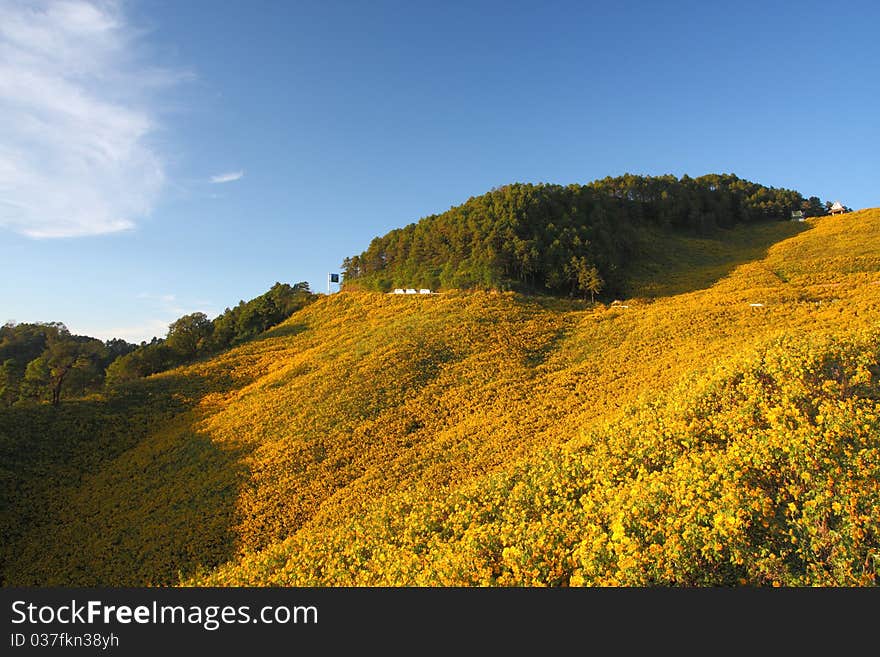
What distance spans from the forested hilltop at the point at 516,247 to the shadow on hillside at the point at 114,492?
2759cm

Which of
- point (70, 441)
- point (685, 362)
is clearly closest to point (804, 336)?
point (685, 362)

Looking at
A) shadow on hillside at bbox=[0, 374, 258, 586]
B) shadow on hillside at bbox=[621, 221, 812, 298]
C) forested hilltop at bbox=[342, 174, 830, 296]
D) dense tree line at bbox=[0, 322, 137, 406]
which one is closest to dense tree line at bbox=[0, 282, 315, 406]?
dense tree line at bbox=[0, 322, 137, 406]

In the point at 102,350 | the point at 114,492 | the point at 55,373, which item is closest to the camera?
the point at 114,492

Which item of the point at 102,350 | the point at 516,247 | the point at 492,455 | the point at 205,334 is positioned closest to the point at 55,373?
the point at 102,350

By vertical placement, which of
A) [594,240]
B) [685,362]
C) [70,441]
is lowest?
[70,441]

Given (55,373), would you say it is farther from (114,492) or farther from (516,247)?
(516,247)

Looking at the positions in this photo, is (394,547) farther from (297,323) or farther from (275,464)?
(297,323)

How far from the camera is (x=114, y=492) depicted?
73.8ft

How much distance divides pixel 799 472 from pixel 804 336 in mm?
10578

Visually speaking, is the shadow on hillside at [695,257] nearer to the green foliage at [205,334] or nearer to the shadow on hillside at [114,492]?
the green foliage at [205,334]

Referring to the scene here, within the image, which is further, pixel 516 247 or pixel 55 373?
pixel 516 247

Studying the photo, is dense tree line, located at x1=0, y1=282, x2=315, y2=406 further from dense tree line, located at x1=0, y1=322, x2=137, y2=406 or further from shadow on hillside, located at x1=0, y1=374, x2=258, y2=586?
shadow on hillside, located at x1=0, y1=374, x2=258, y2=586

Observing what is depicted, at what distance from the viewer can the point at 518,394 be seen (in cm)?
2269

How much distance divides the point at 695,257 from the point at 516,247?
28.5 m
